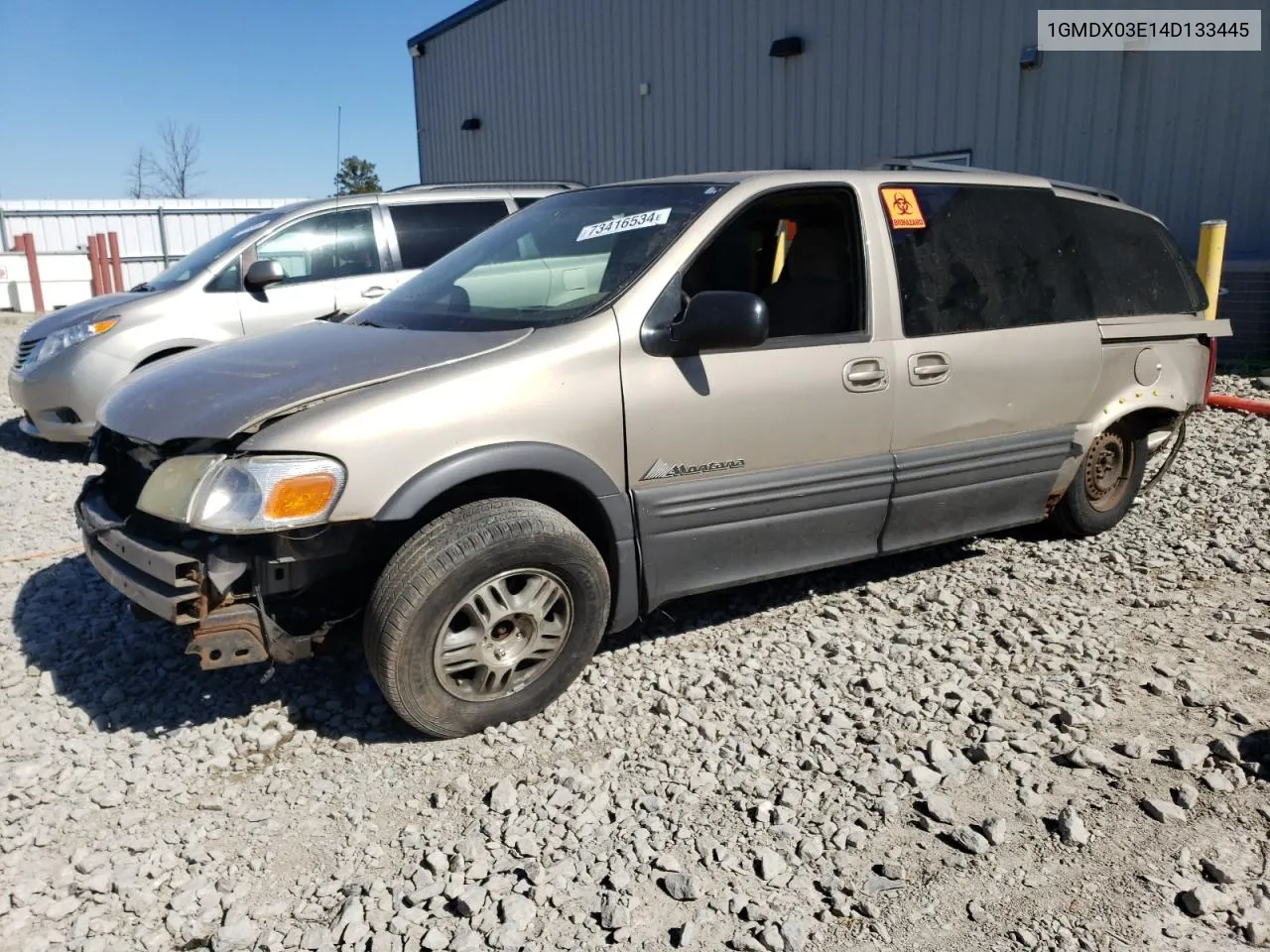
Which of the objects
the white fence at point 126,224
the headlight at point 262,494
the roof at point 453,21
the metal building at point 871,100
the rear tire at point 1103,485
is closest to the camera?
the headlight at point 262,494

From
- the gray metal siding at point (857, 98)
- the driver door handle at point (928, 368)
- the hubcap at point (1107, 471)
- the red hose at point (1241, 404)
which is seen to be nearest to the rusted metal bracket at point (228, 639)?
the driver door handle at point (928, 368)

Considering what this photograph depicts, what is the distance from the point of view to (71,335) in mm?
7051

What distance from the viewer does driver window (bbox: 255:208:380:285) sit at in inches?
290

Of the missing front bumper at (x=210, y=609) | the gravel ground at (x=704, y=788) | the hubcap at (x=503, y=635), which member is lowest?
the gravel ground at (x=704, y=788)

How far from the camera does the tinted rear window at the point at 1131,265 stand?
4.82 meters

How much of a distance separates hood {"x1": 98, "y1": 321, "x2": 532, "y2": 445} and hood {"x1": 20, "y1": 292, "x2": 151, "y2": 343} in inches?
151

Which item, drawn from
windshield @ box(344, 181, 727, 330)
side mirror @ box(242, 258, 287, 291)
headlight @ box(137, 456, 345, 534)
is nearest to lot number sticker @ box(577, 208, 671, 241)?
windshield @ box(344, 181, 727, 330)

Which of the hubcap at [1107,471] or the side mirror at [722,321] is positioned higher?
the side mirror at [722,321]

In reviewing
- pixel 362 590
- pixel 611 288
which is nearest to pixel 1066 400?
pixel 611 288

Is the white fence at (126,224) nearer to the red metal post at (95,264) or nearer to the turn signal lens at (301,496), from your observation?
the red metal post at (95,264)

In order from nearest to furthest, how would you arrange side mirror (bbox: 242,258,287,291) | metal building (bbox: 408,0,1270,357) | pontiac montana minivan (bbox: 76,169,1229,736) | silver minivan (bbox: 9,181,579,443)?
pontiac montana minivan (bbox: 76,169,1229,736) → side mirror (bbox: 242,258,287,291) → silver minivan (bbox: 9,181,579,443) → metal building (bbox: 408,0,1270,357)

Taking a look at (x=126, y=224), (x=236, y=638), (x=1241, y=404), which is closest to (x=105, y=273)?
(x=126, y=224)

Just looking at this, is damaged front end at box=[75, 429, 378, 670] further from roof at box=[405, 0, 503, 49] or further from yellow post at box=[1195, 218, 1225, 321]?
roof at box=[405, 0, 503, 49]

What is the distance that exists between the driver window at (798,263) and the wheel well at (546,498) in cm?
97
